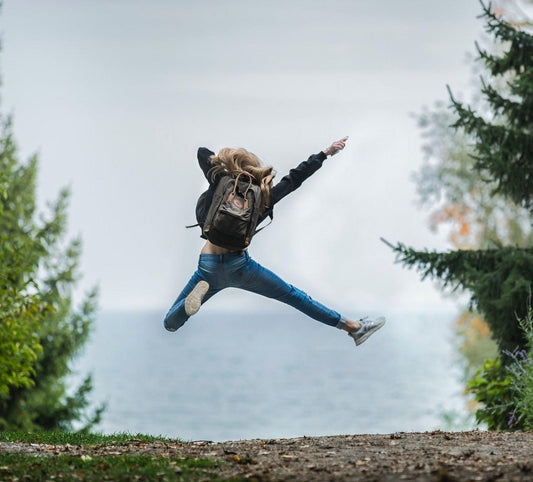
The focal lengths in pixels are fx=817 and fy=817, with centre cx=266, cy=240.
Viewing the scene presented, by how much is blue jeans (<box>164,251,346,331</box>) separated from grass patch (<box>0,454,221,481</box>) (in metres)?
1.42

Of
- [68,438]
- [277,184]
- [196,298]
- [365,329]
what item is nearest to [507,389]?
[365,329]

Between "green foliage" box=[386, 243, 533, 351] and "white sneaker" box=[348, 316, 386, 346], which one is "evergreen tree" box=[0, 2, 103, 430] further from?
"white sneaker" box=[348, 316, 386, 346]

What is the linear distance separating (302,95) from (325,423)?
33.3 meters

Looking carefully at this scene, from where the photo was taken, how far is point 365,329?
26.3ft

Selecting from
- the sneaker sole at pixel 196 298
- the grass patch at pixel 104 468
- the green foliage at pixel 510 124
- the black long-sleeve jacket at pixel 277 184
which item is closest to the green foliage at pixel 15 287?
the black long-sleeve jacket at pixel 277 184

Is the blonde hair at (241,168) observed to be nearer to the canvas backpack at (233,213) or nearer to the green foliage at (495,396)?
the canvas backpack at (233,213)

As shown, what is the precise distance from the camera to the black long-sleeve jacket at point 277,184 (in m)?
7.27

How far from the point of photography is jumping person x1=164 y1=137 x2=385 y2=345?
7.20 metres

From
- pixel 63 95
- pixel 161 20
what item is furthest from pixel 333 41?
pixel 63 95

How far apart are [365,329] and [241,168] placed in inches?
81.1

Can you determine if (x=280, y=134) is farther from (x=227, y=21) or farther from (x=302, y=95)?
(x=227, y=21)

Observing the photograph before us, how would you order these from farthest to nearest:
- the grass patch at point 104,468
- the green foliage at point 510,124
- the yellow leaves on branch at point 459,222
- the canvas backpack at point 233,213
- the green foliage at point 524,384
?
the yellow leaves on branch at point 459,222
the green foliage at point 510,124
the green foliage at point 524,384
the canvas backpack at point 233,213
the grass patch at point 104,468

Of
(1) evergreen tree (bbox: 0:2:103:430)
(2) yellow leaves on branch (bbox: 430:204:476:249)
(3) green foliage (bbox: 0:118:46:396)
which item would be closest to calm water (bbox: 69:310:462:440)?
(2) yellow leaves on branch (bbox: 430:204:476:249)

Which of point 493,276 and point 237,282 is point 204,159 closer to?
point 237,282
